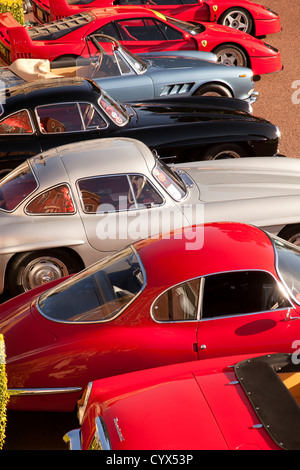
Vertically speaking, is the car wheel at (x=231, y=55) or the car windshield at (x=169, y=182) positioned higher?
the car wheel at (x=231, y=55)

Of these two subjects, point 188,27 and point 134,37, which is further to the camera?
point 188,27

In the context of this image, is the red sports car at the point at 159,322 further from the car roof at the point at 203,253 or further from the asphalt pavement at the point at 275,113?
the asphalt pavement at the point at 275,113

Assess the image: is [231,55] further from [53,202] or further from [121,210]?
[53,202]

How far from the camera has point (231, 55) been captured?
11.6 m

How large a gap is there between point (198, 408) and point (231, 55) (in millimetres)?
9098

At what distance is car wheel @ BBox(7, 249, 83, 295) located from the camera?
20.1 feet

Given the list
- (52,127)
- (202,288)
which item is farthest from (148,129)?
(202,288)

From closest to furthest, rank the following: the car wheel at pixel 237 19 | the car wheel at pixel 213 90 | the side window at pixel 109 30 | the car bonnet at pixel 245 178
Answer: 1. the car bonnet at pixel 245 178
2. the car wheel at pixel 213 90
3. the side window at pixel 109 30
4. the car wheel at pixel 237 19

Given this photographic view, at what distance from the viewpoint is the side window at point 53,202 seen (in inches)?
243

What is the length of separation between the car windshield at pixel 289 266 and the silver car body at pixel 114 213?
108 centimetres

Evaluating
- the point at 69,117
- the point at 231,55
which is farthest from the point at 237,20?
the point at 69,117

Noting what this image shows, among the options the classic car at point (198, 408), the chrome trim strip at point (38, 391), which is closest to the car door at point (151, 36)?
the chrome trim strip at point (38, 391)

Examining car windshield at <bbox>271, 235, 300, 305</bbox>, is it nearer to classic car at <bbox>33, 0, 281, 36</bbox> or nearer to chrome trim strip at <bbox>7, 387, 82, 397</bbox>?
chrome trim strip at <bbox>7, 387, 82, 397</bbox>
